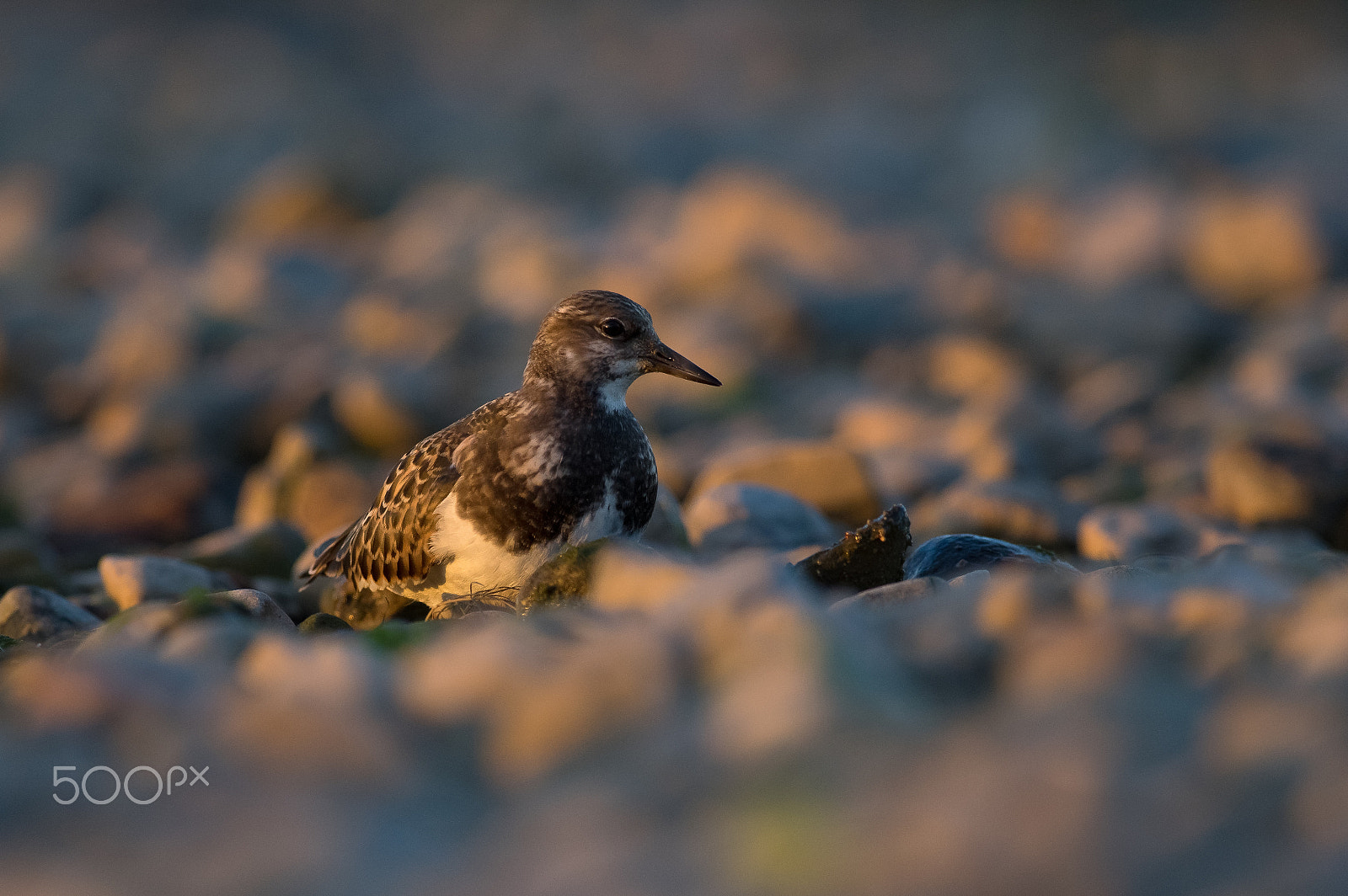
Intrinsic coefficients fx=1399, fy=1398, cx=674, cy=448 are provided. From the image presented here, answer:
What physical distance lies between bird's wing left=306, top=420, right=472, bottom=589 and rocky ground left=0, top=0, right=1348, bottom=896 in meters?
0.33

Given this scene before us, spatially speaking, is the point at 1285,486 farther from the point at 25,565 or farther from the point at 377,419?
the point at 25,565

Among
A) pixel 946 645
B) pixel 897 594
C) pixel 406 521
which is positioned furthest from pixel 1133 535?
pixel 946 645

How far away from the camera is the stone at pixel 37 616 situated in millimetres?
4695

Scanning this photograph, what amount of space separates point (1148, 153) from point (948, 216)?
481 centimetres

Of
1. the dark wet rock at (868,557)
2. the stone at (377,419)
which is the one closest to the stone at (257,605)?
the dark wet rock at (868,557)

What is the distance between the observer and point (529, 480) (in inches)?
178

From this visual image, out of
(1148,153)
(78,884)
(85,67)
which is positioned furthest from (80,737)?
(85,67)

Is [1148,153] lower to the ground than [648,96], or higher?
lower

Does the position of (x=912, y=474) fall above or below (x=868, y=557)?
above

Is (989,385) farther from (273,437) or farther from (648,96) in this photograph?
(648,96)

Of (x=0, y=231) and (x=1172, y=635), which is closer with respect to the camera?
(x=1172, y=635)

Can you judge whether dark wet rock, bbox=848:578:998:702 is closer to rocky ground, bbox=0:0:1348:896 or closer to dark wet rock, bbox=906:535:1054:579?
rocky ground, bbox=0:0:1348:896

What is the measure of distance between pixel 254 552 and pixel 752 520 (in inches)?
88.9

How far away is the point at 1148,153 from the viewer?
2092 centimetres
